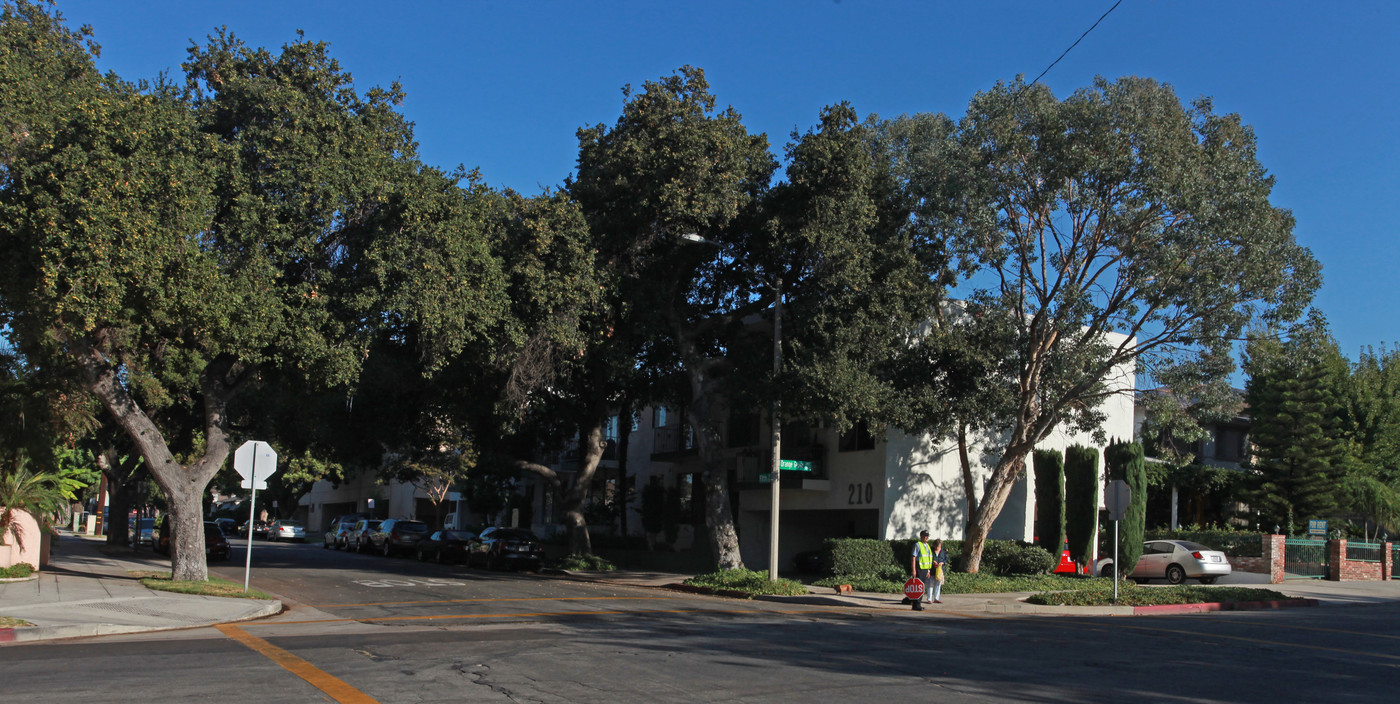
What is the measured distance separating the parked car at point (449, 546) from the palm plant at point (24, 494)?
1366 centimetres

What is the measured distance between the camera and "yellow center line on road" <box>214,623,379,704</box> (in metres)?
8.66

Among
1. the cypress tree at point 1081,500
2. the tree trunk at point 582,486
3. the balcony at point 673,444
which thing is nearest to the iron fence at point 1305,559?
the cypress tree at point 1081,500

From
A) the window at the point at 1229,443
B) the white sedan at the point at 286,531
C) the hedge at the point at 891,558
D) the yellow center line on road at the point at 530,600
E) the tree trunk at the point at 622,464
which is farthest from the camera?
the white sedan at the point at 286,531

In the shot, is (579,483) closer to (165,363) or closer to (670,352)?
(670,352)

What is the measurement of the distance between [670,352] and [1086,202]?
11793 millimetres

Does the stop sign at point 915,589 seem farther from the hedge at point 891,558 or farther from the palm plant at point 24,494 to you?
the palm plant at point 24,494

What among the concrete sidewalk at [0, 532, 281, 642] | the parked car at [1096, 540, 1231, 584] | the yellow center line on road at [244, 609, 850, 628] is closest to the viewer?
the concrete sidewalk at [0, 532, 281, 642]

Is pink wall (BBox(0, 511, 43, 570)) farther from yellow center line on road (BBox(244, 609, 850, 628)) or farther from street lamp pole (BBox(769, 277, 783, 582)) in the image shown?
street lamp pole (BBox(769, 277, 783, 582))

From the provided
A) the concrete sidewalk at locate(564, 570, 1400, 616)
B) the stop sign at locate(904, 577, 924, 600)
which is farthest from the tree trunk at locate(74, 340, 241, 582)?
the stop sign at locate(904, 577, 924, 600)

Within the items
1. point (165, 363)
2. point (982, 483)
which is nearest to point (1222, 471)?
point (982, 483)

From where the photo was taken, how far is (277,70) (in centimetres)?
2069

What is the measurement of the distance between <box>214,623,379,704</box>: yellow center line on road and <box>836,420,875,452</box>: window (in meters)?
19.3

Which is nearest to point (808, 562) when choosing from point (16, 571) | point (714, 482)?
point (714, 482)

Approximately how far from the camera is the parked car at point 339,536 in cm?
4938
